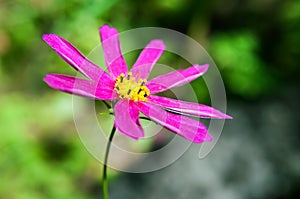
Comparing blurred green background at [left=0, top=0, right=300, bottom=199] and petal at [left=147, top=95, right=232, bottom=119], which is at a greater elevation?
blurred green background at [left=0, top=0, right=300, bottom=199]

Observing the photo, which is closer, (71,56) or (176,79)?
(71,56)

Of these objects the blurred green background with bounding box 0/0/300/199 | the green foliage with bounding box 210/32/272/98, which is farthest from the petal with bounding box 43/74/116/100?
the green foliage with bounding box 210/32/272/98

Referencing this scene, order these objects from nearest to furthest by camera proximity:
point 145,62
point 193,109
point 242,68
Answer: point 193,109
point 145,62
point 242,68

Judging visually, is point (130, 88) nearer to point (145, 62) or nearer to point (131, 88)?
point (131, 88)

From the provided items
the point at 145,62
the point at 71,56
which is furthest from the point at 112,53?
A: the point at 71,56

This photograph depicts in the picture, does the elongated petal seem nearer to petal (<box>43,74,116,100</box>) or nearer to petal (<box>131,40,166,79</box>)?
petal (<box>43,74,116,100</box>)

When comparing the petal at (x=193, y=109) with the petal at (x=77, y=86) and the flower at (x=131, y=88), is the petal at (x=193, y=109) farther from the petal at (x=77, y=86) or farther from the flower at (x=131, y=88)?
the petal at (x=77, y=86)

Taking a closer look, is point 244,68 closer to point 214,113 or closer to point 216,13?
point 216,13

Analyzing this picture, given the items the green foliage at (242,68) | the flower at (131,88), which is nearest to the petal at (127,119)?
A: the flower at (131,88)
